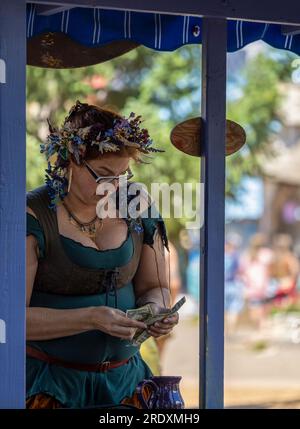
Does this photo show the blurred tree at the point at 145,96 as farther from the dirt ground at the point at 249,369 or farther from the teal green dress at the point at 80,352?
the teal green dress at the point at 80,352

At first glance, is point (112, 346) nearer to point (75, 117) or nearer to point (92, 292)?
point (92, 292)

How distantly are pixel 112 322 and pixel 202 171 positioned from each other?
70 centimetres

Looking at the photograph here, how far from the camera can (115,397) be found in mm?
4031

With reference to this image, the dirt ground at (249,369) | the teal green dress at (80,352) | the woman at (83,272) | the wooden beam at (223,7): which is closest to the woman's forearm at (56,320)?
the woman at (83,272)

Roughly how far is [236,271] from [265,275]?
115 cm

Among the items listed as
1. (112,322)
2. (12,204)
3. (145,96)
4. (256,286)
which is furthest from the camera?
(256,286)

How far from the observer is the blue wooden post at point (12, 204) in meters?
Answer: 3.43

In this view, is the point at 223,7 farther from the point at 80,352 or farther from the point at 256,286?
the point at 256,286

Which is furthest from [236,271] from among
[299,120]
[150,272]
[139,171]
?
[150,272]

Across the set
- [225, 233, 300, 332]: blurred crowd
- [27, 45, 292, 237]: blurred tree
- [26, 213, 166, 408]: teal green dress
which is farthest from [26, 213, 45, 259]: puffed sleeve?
[225, 233, 300, 332]: blurred crowd

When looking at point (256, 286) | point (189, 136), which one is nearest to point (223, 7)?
point (189, 136)

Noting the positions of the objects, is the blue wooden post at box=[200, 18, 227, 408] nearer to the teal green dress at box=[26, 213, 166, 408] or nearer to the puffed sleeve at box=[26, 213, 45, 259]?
the teal green dress at box=[26, 213, 166, 408]

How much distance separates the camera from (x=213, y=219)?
3951mm

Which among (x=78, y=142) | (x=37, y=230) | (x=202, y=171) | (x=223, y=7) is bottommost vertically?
(x=37, y=230)
